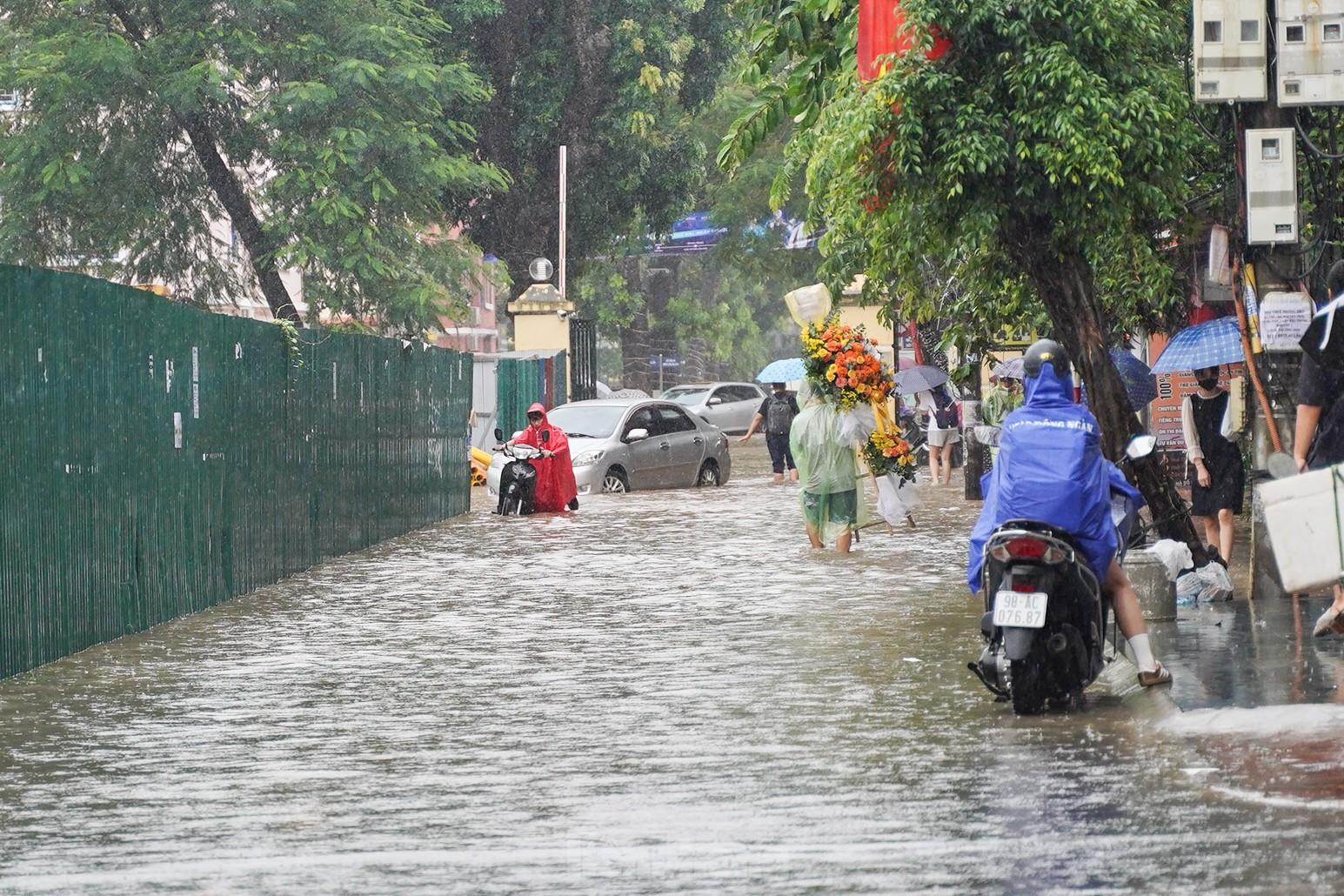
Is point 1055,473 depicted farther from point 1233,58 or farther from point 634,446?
point 634,446

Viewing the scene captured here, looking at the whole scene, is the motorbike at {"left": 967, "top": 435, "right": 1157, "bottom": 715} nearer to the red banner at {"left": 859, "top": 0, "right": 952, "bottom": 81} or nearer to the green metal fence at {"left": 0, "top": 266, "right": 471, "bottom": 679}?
the green metal fence at {"left": 0, "top": 266, "right": 471, "bottom": 679}

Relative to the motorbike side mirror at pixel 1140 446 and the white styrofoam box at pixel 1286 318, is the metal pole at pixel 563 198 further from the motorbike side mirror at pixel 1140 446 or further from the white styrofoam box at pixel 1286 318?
the motorbike side mirror at pixel 1140 446

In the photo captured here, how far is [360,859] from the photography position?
273 inches

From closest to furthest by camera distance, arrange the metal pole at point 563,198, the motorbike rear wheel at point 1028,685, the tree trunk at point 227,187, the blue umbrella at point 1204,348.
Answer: the motorbike rear wheel at point 1028,685 → the blue umbrella at point 1204,348 → the tree trunk at point 227,187 → the metal pole at point 563,198

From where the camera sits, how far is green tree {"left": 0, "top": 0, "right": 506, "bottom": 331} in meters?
38.3

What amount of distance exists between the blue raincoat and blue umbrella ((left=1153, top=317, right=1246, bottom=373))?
22.5ft

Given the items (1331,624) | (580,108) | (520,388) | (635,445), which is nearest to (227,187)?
(520,388)

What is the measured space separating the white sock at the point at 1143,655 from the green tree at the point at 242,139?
2928cm

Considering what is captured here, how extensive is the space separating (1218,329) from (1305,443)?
22.1 feet

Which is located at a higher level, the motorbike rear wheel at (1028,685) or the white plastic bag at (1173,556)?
the white plastic bag at (1173,556)

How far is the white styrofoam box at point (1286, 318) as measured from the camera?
13.3 metres

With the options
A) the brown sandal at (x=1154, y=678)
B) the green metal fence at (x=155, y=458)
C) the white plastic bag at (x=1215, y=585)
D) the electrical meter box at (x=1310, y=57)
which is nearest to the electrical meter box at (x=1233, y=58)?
the electrical meter box at (x=1310, y=57)

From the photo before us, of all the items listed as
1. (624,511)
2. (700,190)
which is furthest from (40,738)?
(700,190)

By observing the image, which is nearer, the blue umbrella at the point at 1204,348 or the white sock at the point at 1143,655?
the white sock at the point at 1143,655
